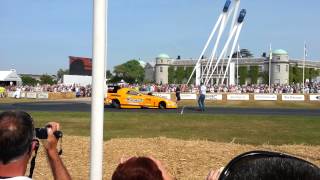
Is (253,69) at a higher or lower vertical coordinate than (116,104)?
higher

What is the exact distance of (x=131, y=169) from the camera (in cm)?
213

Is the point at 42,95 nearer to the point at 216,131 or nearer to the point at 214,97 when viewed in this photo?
the point at 214,97

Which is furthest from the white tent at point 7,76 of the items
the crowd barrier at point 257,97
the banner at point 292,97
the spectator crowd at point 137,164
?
the spectator crowd at point 137,164

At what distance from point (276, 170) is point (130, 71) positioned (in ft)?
606

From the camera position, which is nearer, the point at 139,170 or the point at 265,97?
the point at 139,170

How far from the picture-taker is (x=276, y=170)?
60.1 inches

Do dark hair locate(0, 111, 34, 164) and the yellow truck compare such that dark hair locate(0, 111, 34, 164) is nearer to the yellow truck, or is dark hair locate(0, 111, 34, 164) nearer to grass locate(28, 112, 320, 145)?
grass locate(28, 112, 320, 145)

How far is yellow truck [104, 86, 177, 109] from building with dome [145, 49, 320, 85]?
93829mm

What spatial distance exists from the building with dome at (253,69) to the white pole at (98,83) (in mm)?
123671

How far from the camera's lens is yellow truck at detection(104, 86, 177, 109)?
34.7 m

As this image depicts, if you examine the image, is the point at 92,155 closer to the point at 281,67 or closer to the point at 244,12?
the point at 244,12

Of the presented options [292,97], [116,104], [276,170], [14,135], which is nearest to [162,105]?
[116,104]

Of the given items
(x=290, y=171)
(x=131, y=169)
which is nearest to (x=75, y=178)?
(x=131, y=169)

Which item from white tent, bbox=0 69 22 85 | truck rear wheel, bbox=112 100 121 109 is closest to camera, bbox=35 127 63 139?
truck rear wheel, bbox=112 100 121 109
